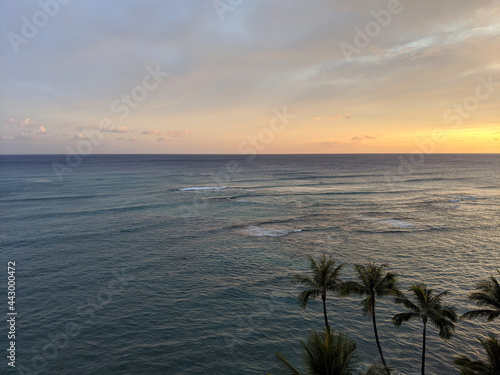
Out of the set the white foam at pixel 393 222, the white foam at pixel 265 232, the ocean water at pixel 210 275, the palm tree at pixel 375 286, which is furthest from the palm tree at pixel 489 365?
the white foam at pixel 393 222

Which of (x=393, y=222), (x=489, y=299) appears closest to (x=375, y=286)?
(x=489, y=299)

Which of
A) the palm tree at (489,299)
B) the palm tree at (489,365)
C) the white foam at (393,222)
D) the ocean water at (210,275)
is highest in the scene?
the palm tree at (489,299)

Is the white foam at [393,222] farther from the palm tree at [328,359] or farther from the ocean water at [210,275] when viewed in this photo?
the palm tree at [328,359]

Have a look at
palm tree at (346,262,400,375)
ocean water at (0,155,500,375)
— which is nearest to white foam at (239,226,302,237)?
A: ocean water at (0,155,500,375)

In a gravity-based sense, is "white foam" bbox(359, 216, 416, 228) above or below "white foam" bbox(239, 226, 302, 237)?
above

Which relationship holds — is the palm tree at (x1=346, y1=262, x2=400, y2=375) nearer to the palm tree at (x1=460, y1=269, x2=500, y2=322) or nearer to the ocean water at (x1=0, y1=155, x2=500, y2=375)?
the palm tree at (x1=460, y1=269, x2=500, y2=322)

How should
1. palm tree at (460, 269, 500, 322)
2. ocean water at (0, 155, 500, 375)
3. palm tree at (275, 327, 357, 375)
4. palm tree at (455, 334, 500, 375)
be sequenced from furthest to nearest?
ocean water at (0, 155, 500, 375) → palm tree at (460, 269, 500, 322) → palm tree at (455, 334, 500, 375) → palm tree at (275, 327, 357, 375)

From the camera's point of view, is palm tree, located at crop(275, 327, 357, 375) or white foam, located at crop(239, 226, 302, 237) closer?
palm tree, located at crop(275, 327, 357, 375)
